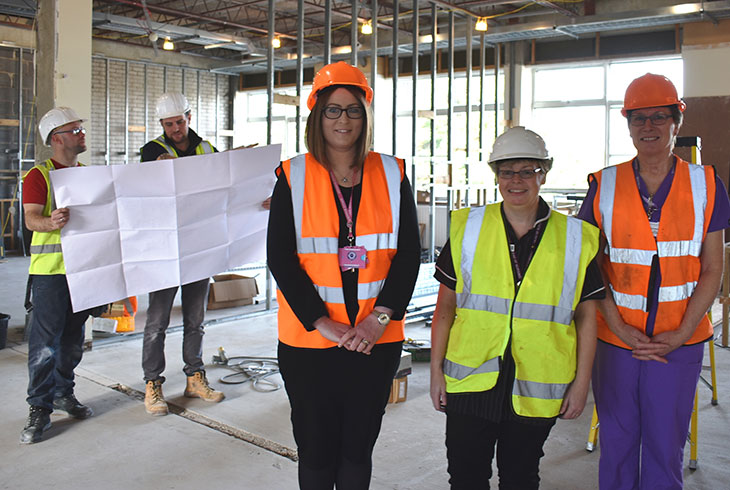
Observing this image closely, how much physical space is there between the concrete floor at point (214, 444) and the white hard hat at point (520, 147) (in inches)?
69.7

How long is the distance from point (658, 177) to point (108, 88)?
15079mm

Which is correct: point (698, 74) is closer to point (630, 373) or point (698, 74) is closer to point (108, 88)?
point (630, 373)

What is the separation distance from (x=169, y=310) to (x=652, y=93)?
3008mm

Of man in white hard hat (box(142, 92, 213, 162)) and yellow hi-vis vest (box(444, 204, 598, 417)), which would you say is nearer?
yellow hi-vis vest (box(444, 204, 598, 417))

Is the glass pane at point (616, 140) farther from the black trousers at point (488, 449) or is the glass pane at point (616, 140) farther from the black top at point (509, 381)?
the black trousers at point (488, 449)

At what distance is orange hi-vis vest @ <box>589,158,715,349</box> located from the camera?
2373 mm

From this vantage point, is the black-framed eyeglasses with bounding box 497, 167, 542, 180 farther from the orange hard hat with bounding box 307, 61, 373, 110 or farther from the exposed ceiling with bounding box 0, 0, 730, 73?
the exposed ceiling with bounding box 0, 0, 730, 73

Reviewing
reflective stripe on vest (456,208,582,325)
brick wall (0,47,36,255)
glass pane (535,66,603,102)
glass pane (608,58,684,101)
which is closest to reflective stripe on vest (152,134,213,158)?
reflective stripe on vest (456,208,582,325)

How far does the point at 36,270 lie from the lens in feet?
12.1

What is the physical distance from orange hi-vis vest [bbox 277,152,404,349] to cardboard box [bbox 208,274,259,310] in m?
5.36

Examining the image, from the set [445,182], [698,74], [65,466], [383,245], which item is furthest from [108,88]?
[383,245]

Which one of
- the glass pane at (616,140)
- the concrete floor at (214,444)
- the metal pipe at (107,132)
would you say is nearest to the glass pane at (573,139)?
the glass pane at (616,140)

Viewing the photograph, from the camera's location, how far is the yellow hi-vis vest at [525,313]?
81.4 inches

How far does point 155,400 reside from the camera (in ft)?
13.5
